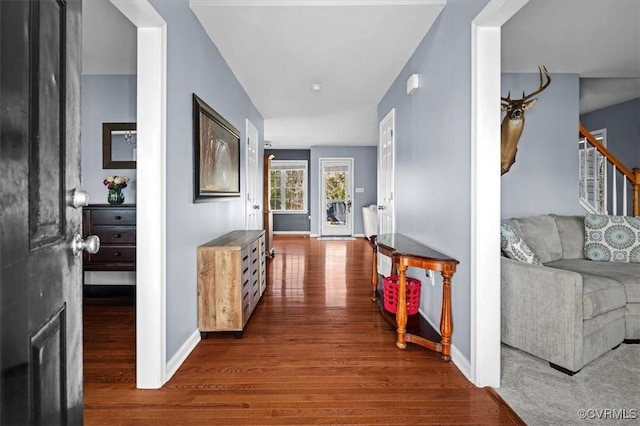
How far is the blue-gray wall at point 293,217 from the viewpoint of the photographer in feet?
32.8

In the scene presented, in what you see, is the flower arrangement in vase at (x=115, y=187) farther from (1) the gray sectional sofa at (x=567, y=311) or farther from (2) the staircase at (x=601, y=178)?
(2) the staircase at (x=601, y=178)

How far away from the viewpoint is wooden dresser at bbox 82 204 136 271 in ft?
10.9

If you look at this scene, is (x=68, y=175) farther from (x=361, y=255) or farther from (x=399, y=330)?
(x=361, y=255)

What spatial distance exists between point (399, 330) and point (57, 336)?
2.13 metres

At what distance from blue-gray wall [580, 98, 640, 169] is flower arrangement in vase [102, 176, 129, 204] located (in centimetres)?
661

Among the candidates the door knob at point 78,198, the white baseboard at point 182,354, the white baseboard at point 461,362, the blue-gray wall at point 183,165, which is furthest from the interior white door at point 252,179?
the door knob at point 78,198

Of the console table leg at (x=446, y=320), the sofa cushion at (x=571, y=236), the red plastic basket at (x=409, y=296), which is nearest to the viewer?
the console table leg at (x=446, y=320)

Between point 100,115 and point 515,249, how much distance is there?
4.24m

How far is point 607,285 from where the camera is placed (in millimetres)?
2273

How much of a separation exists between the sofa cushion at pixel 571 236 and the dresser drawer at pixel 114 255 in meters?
4.16

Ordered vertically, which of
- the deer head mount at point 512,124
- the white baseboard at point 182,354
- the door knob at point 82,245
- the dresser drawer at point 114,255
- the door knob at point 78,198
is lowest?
the white baseboard at point 182,354

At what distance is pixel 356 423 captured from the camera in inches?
64.4

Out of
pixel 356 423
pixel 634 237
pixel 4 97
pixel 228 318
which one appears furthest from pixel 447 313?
pixel 4 97

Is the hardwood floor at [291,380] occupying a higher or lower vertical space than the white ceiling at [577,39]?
lower
